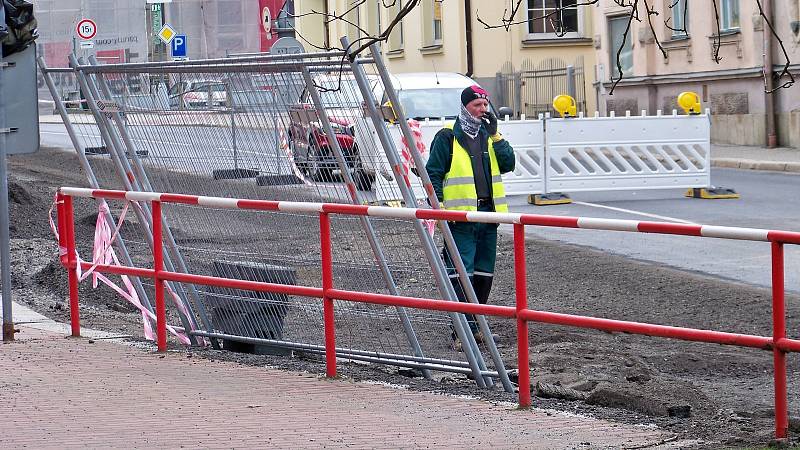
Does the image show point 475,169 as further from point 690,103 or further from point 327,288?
point 690,103

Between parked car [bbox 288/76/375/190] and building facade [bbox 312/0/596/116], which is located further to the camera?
building facade [bbox 312/0/596/116]

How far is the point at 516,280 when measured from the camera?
6809 mm

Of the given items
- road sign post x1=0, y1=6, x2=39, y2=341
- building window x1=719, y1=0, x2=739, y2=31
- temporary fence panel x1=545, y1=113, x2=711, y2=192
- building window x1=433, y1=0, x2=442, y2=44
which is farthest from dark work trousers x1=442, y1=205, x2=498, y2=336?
building window x1=433, y1=0, x2=442, y2=44

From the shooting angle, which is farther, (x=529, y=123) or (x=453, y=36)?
(x=453, y=36)

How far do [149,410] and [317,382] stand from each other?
1123 millimetres

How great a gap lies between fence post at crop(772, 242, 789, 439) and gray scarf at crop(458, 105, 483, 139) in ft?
12.8

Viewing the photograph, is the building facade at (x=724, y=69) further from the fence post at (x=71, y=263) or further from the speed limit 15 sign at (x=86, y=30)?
the fence post at (x=71, y=263)

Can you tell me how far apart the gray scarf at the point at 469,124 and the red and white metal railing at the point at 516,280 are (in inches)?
78.2

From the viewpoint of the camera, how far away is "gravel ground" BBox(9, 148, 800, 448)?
7.05m

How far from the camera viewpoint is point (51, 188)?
21234 mm

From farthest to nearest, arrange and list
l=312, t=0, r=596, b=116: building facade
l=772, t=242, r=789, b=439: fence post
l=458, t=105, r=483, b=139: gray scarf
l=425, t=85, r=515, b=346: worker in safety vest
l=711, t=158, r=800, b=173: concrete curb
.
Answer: l=312, t=0, r=596, b=116: building facade
l=711, t=158, r=800, b=173: concrete curb
l=458, t=105, r=483, b=139: gray scarf
l=425, t=85, r=515, b=346: worker in safety vest
l=772, t=242, r=789, b=439: fence post

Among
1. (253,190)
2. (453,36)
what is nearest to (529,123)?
(253,190)

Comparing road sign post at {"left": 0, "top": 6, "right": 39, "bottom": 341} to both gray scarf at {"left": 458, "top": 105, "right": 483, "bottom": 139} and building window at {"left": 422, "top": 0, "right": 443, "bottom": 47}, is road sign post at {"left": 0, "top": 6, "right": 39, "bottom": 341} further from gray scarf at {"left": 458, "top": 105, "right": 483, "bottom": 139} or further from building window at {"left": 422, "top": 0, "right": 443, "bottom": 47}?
building window at {"left": 422, "top": 0, "right": 443, "bottom": 47}

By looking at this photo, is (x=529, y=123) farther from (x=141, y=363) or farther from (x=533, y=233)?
(x=141, y=363)
